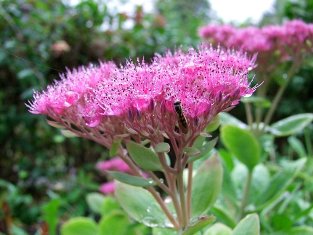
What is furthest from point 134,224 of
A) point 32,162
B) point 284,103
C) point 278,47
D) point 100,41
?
point 284,103

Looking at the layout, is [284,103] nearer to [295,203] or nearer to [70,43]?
[70,43]

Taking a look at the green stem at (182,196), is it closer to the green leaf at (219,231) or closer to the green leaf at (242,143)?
the green leaf at (219,231)

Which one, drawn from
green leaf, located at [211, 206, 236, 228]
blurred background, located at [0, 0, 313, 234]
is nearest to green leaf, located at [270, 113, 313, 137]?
green leaf, located at [211, 206, 236, 228]

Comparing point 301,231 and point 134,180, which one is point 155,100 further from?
point 301,231

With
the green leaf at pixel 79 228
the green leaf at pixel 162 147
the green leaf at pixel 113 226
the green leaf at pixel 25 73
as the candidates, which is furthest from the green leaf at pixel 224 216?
the green leaf at pixel 25 73

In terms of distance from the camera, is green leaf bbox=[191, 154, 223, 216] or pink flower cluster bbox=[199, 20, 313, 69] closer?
green leaf bbox=[191, 154, 223, 216]

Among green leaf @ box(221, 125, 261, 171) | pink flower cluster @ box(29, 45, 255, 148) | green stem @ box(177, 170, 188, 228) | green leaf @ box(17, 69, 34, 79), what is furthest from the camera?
green leaf @ box(17, 69, 34, 79)

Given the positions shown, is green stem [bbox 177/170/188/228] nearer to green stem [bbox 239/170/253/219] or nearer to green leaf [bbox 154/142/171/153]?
green leaf [bbox 154/142/171/153]

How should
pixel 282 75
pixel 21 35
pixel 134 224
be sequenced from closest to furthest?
pixel 134 224, pixel 282 75, pixel 21 35
